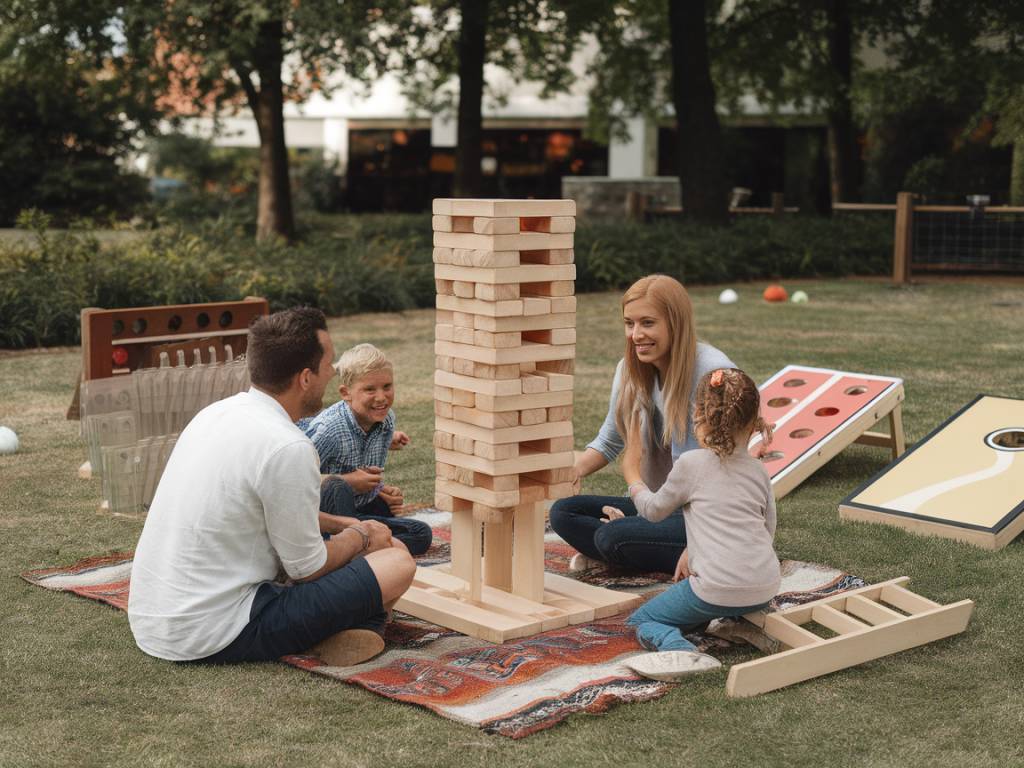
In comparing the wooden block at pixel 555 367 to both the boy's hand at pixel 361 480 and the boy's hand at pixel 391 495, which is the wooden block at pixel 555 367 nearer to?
the boy's hand at pixel 361 480

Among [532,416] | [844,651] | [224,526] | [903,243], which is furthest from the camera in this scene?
[903,243]

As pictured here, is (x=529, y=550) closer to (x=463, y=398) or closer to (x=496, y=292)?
(x=463, y=398)

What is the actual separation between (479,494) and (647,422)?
90 cm

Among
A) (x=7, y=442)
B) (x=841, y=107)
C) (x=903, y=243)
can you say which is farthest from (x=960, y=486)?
(x=841, y=107)

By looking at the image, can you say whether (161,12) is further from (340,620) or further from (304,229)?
(340,620)

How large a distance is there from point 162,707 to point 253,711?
0.31 meters

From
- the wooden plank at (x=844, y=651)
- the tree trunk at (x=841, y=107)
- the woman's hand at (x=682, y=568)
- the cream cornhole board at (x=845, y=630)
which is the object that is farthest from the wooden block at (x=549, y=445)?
the tree trunk at (x=841, y=107)

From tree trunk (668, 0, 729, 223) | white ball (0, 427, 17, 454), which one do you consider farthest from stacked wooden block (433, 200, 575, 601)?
tree trunk (668, 0, 729, 223)

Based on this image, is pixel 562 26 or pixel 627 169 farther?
pixel 627 169

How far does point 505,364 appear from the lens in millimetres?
5301

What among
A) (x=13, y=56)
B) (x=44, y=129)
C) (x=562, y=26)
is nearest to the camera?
(x=13, y=56)

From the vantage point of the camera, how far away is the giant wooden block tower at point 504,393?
17.3ft

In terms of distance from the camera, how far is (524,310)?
5293 millimetres

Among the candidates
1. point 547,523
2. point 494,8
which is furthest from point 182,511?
point 494,8
